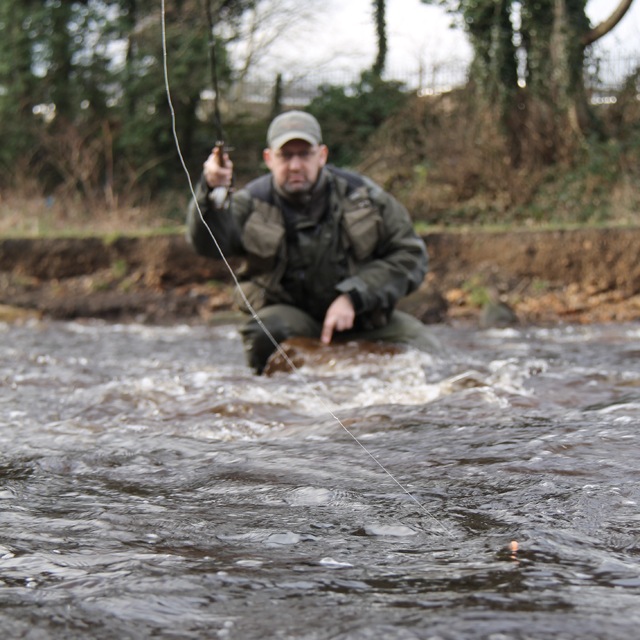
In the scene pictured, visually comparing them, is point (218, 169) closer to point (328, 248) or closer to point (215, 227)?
point (215, 227)

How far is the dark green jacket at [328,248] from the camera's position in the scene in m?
5.96

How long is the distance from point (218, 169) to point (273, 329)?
4.73ft

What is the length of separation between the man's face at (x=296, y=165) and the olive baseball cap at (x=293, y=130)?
5 cm

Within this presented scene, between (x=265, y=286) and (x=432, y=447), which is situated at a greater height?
(x=265, y=286)

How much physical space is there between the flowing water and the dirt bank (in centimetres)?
736

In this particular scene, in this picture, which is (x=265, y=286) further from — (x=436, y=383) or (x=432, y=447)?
(x=432, y=447)

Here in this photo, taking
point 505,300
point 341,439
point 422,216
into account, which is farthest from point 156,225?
point 341,439

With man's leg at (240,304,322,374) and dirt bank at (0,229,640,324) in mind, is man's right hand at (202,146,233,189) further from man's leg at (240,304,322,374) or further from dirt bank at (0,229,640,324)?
dirt bank at (0,229,640,324)

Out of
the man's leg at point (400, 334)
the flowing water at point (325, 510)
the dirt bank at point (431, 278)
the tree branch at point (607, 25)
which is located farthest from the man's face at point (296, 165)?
the tree branch at point (607, 25)

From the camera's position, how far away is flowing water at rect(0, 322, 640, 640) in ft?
6.05

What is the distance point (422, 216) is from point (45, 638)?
16.5 metres

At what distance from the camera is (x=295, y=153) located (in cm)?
598

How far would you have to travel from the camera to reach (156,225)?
18375mm

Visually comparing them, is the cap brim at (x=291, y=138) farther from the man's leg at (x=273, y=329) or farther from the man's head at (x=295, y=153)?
the man's leg at (x=273, y=329)
